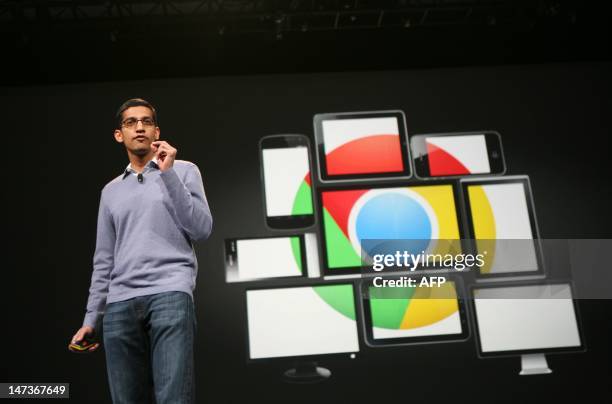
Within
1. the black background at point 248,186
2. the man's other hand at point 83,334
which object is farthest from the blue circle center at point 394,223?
the man's other hand at point 83,334

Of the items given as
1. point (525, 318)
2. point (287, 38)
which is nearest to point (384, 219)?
point (525, 318)

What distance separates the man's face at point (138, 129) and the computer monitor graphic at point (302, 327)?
1657 mm

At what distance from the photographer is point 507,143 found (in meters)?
3.79

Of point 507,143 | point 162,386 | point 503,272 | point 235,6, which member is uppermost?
point 235,6

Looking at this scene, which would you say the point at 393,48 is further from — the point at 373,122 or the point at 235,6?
the point at 235,6

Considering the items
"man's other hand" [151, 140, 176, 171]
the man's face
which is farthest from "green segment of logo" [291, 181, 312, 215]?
"man's other hand" [151, 140, 176, 171]

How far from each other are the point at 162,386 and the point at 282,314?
5.85ft

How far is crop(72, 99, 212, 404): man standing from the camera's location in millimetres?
1588

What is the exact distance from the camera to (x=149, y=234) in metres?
1.70

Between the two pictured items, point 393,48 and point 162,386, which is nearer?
point 162,386

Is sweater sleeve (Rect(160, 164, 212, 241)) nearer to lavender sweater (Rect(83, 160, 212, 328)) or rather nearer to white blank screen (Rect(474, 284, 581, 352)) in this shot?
lavender sweater (Rect(83, 160, 212, 328))

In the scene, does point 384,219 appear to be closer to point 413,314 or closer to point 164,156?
point 413,314

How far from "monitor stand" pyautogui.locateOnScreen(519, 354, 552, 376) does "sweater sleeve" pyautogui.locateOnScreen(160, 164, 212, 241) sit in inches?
93.0

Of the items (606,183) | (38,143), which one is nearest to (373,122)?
(606,183)
